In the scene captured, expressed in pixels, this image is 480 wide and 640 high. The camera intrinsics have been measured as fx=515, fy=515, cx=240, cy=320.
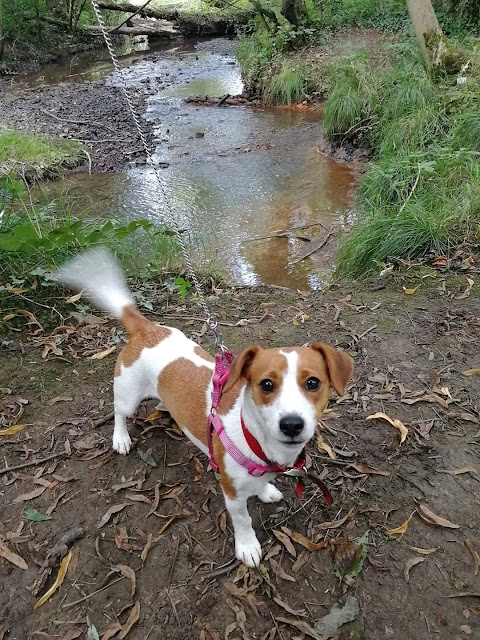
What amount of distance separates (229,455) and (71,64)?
18004mm

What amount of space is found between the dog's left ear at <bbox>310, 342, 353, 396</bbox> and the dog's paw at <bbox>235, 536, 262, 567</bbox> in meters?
0.86

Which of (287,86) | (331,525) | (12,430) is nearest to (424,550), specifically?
(331,525)

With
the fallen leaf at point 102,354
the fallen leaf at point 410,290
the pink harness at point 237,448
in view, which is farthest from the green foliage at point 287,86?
the pink harness at point 237,448

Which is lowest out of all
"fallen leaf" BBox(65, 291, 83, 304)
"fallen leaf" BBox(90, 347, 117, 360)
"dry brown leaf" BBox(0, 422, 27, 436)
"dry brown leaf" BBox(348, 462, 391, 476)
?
"fallen leaf" BBox(90, 347, 117, 360)

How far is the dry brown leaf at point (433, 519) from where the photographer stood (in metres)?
2.38

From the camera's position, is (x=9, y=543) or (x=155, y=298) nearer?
(x=9, y=543)

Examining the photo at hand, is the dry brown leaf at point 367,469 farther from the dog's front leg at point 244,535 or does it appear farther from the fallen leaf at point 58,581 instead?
the fallen leaf at point 58,581

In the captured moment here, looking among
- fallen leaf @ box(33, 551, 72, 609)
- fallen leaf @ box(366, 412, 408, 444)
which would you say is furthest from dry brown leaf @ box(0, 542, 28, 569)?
fallen leaf @ box(366, 412, 408, 444)

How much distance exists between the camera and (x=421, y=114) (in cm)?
666

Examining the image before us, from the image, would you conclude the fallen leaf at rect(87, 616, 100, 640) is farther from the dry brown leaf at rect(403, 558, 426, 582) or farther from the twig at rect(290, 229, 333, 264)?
the twig at rect(290, 229, 333, 264)

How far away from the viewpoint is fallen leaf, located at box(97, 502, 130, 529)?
2479 mm

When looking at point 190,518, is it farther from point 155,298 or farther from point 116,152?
point 116,152

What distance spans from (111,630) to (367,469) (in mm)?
1415

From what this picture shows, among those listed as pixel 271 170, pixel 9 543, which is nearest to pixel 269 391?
pixel 9 543
